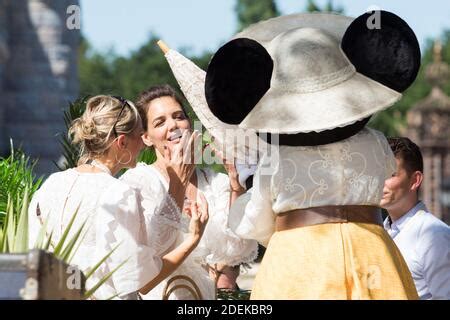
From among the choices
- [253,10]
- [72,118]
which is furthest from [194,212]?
[253,10]

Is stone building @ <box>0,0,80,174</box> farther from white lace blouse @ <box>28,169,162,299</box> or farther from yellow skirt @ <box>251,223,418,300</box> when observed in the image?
yellow skirt @ <box>251,223,418,300</box>

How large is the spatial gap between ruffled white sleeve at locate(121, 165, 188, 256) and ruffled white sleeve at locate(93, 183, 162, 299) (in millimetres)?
379

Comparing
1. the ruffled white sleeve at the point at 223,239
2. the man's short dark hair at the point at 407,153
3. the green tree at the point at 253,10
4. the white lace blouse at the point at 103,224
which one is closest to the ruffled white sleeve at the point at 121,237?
the white lace blouse at the point at 103,224

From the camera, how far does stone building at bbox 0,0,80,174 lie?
2962 centimetres

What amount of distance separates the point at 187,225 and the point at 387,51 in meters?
1.37

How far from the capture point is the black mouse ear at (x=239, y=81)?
528 cm

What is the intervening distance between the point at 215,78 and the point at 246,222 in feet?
2.03

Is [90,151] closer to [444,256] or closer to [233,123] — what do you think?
[233,123]

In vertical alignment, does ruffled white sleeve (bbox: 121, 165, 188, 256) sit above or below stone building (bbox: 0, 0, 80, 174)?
below

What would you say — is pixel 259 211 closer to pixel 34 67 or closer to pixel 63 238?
pixel 63 238

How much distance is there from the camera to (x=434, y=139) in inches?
1585

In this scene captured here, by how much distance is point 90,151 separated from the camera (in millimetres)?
5766

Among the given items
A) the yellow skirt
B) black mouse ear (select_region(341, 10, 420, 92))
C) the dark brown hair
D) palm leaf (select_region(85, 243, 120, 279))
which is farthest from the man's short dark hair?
palm leaf (select_region(85, 243, 120, 279))
